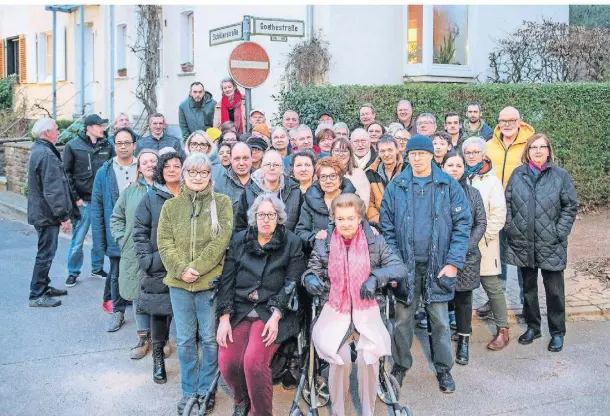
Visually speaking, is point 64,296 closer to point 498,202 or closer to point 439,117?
point 498,202

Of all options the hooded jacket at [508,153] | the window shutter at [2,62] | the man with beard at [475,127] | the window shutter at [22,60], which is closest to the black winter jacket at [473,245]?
the hooded jacket at [508,153]

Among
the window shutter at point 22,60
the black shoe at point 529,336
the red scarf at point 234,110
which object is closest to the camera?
the black shoe at point 529,336

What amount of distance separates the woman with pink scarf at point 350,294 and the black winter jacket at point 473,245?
1.07 meters

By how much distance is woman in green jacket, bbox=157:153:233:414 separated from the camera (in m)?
4.98

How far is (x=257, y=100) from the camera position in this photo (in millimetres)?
14117

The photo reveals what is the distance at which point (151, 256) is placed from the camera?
5.27 metres

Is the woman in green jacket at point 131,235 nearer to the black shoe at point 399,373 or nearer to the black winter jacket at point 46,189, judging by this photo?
the black winter jacket at point 46,189

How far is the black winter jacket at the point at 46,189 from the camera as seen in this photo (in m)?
7.44

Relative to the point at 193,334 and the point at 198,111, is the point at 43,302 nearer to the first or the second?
the point at 193,334

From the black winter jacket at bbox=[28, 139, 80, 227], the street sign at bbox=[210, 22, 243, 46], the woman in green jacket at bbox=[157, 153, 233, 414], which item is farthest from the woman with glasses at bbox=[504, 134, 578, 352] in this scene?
the black winter jacket at bbox=[28, 139, 80, 227]

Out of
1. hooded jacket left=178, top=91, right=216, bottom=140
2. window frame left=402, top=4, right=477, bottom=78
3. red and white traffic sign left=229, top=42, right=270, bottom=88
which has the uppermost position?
window frame left=402, top=4, right=477, bottom=78

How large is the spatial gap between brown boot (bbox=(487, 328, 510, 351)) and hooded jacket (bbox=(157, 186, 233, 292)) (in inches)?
108

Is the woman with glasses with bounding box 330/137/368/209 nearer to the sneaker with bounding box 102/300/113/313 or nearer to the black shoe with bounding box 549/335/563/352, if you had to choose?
the black shoe with bounding box 549/335/563/352

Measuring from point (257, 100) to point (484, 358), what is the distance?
30.4 ft
